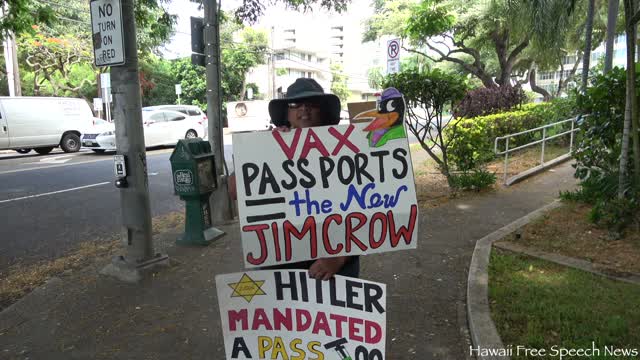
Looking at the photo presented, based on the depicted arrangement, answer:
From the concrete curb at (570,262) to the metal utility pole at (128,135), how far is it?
3534 millimetres

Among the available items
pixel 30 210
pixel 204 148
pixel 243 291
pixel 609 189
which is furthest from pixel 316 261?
pixel 30 210

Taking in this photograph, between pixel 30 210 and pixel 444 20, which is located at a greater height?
pixel 444 20

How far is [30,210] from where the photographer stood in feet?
26.7

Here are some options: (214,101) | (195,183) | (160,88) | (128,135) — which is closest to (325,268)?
(128,135)

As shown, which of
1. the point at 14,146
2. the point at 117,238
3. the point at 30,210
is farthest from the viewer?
the point at 14,146

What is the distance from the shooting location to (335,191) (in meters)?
2.17

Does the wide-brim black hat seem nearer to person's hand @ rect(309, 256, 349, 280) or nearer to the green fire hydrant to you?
person's hand @ rect(309, 256, 349, 280)

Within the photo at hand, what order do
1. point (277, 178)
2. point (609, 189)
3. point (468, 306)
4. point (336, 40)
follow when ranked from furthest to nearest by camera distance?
point (336, 40) < point (609, 189) < point (468, 306) < point (277, 178)

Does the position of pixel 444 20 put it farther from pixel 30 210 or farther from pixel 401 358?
pixel 401 358

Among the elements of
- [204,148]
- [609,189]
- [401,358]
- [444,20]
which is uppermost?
[444,20]

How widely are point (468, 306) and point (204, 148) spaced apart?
11.2ft

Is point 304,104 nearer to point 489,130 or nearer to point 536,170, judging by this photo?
point 536,170

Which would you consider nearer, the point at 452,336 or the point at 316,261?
the point at 316,261

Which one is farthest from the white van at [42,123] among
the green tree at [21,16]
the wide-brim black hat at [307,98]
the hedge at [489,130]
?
the wide-brim black hat at [307,98]
